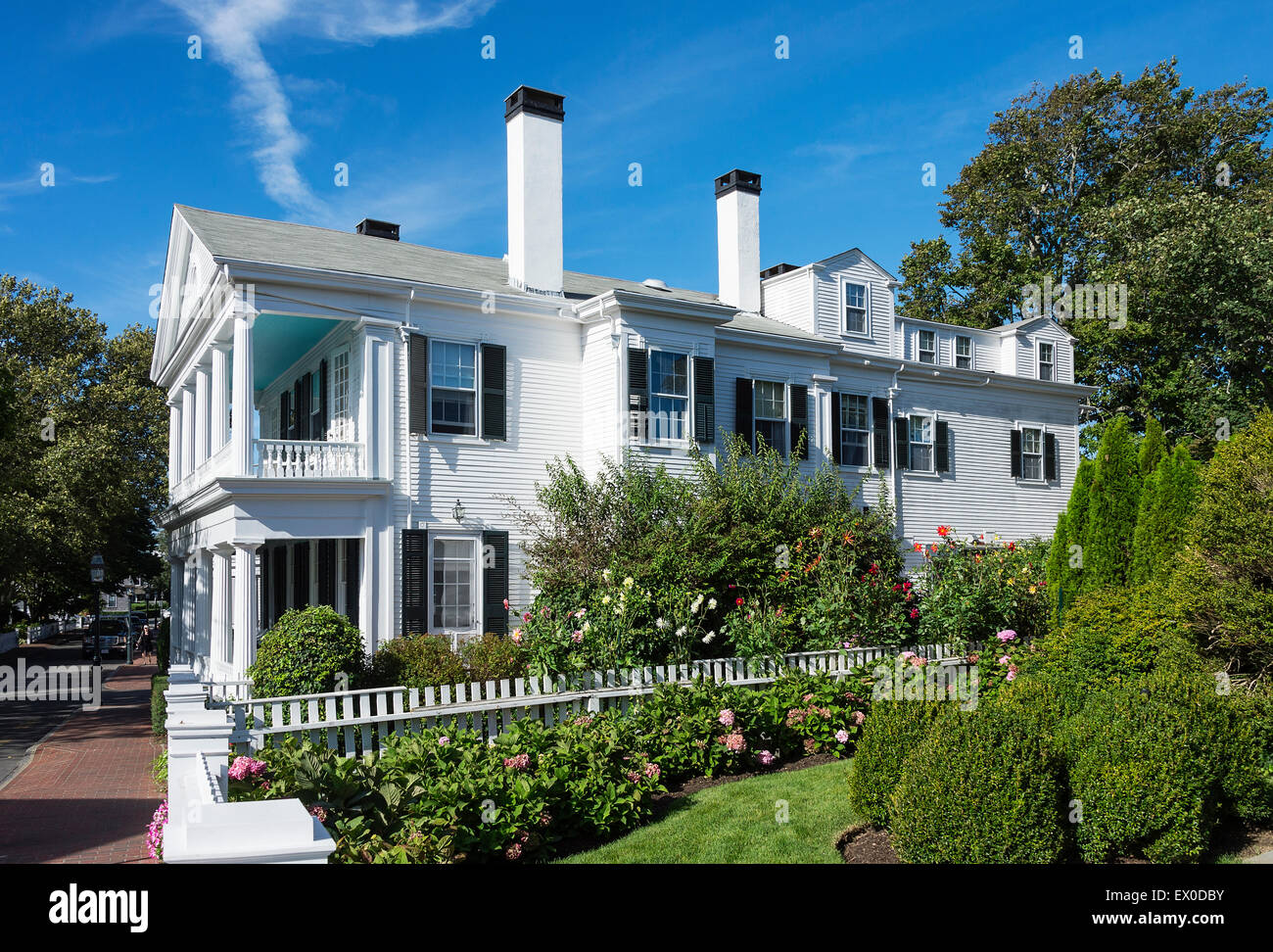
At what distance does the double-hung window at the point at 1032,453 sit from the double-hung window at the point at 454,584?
51.6ft

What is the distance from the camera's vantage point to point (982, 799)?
6.35 metres

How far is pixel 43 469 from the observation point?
28594 millimetres

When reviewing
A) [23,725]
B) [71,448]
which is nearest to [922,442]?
[23,725]

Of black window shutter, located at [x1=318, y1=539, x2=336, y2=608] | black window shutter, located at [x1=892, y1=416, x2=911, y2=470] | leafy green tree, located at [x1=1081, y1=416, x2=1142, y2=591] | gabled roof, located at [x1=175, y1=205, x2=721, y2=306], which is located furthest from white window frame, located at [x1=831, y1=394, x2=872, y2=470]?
black window shutter, located at [x1=318, y1=539, x2=336, y2=608]

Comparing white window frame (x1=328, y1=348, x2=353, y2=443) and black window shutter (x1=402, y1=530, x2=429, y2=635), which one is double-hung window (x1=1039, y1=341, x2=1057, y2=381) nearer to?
black window shutter (x1=402, y1=530, x2=429, y2=635)

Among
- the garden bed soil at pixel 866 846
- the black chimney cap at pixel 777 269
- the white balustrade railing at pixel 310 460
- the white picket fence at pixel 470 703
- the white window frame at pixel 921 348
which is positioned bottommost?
the garden bed soil at pixel 866 846

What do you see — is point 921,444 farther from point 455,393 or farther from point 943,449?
point 455,393

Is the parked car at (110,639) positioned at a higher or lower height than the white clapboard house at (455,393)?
lower

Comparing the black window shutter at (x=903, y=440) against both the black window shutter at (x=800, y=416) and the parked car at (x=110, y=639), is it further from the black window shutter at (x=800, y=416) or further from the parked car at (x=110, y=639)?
the parked car at (x=110, y=639)

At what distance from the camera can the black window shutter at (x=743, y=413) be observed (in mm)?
19047

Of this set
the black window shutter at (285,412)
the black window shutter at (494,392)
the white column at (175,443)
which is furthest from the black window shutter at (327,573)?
the white column at (175,443)

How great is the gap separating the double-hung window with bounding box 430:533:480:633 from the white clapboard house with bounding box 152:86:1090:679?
36 mm

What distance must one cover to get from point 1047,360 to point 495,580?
17450 millimetres
